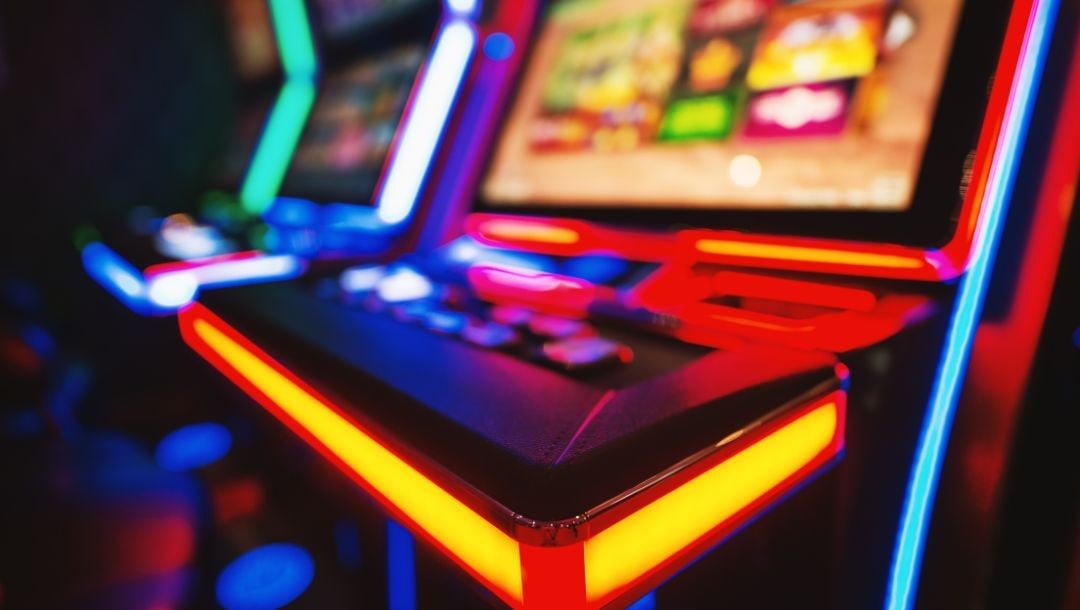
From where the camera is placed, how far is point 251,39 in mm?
2580

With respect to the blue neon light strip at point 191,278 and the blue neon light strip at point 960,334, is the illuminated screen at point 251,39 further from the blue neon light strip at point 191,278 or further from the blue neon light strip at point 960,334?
the blue neon light strip at point 960,334

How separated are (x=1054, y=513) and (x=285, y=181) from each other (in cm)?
168

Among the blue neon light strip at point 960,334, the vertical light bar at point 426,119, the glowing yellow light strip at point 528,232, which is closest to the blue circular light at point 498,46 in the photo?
the vertical light bar at point 426,119

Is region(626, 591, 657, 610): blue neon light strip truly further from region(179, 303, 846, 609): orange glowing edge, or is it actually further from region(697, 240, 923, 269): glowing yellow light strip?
region(697, 240, 923, 269): glowing yellow light strip

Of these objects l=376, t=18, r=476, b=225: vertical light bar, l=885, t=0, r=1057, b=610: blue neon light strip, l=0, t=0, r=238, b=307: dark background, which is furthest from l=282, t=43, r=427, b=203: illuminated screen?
l=0, t=0, r=238, b=307: dark background

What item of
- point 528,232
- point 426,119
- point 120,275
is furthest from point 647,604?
point 120,275

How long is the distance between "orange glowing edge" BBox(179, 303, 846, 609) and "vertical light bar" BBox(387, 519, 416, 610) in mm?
129

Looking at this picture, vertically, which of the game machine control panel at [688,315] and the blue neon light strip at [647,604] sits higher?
the game machine control panel at [688,315]

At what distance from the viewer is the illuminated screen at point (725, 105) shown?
753 millimetres

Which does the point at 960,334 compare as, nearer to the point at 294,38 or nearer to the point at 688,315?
the point at 688,315

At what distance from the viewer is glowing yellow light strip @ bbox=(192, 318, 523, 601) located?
49 centimetres

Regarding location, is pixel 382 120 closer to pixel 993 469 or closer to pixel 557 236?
pixel 557 236

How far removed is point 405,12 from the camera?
155 centimetres

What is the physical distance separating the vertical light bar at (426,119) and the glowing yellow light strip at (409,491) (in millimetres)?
520
